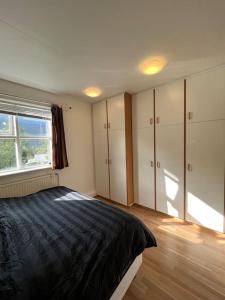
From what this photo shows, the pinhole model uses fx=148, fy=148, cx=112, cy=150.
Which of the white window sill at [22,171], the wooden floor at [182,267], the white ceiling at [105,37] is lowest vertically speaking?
the wooden floor at [182,267]

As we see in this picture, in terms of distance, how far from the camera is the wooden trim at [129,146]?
117 inches

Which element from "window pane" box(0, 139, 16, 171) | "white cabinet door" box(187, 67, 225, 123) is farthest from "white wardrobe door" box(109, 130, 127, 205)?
"window pane" box(0, 139, 16, 171)

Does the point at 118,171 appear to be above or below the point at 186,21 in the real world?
below

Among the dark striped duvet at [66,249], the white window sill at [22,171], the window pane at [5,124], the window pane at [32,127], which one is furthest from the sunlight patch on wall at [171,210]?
the window pane at [5,124]

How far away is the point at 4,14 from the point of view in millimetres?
1134

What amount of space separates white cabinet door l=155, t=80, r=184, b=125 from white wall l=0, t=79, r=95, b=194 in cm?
167

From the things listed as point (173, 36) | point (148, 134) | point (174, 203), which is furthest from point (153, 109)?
point (174, 203)

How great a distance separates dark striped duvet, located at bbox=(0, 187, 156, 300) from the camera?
87 cm

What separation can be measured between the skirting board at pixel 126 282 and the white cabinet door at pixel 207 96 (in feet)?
6.75

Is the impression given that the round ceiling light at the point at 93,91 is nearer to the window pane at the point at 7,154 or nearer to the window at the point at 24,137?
the window at the point at 24,137

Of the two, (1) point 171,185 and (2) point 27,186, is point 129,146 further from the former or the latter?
(2) point 27,186

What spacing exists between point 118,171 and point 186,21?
250 centimetres

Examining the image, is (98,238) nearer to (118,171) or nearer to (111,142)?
(118,171)

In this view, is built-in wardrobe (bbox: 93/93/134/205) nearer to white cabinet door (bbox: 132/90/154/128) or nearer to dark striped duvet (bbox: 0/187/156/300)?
white cabinet door (bbox: 132/90/154/128)
